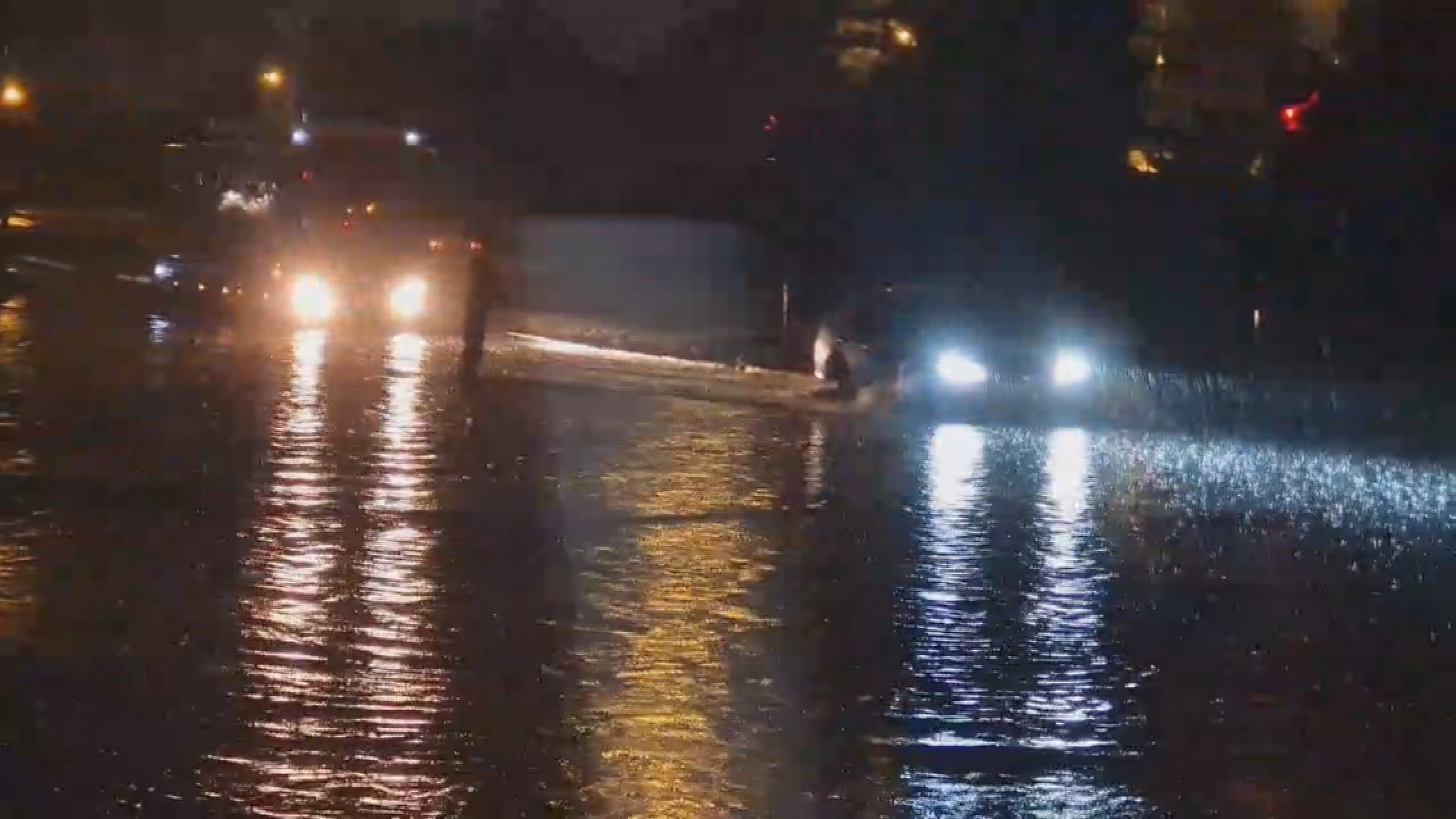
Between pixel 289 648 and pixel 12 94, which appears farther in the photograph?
pixel 12 94

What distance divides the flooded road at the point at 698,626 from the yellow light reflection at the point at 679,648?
3 cm

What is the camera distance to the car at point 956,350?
78.8ft

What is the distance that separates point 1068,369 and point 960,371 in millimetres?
1327

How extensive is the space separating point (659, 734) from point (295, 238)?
3161 cm

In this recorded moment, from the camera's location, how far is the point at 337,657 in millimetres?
10516

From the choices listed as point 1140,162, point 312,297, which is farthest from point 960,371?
point 1140,162

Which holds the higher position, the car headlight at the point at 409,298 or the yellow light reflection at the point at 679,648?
the car headlight at the point at 409,298

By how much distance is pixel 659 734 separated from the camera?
9180mm

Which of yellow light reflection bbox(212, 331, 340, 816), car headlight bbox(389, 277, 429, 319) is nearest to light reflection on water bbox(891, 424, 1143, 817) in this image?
yellow light reflection bbox(212, 331, 340, 816)

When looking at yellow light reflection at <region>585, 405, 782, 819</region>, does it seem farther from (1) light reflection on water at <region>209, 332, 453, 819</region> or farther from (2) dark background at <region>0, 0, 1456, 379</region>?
(2) dark background at <region>0, 0, 1456, 379</region>

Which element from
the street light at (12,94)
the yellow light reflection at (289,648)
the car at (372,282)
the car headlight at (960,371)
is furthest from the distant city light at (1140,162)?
the street light at (12,94)

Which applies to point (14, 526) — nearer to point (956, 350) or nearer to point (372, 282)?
point (956, 350)

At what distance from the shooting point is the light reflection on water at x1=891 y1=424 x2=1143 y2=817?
852cm

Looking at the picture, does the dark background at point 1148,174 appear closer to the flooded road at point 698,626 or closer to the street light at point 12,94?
the flooded road at point 698,626
